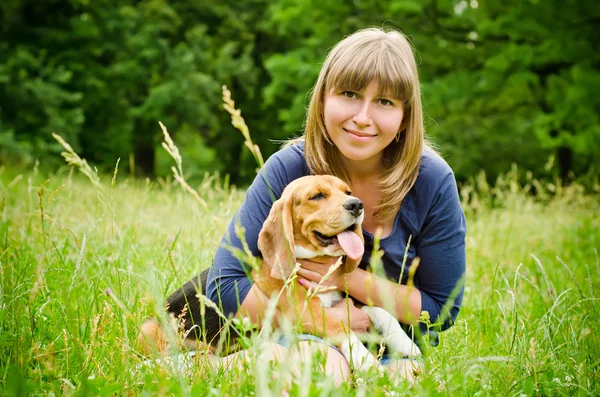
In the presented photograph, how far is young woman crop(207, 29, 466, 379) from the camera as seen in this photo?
2.68 metres

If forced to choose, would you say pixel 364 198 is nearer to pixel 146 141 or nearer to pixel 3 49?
pixel 3 49

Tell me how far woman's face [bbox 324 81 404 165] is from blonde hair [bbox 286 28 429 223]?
0.17ft

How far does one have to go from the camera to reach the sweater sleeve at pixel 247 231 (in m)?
2.62

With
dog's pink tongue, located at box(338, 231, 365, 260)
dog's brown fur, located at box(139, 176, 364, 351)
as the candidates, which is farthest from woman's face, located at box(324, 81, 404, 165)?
dog's pink tongue, located at box(338, 231, 365, 260)

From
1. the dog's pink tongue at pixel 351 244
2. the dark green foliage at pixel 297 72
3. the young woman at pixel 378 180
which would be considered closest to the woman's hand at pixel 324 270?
the young woman at pixel 378 180

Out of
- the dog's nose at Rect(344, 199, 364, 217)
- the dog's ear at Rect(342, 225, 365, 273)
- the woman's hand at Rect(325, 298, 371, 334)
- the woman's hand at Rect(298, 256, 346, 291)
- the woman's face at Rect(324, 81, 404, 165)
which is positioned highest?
the woman's face at Rect(324, 81, 404, 165)

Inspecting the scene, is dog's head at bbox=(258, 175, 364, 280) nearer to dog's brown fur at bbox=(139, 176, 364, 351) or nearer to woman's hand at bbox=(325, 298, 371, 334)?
dog's brown fur at bbox=(139, 176, 364, 351)

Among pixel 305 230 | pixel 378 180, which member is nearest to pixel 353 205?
pixel 305 230

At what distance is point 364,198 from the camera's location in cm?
297

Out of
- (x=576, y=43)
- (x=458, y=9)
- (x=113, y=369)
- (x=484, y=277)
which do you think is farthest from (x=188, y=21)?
(x=113, y=369)

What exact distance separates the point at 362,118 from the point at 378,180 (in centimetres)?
40

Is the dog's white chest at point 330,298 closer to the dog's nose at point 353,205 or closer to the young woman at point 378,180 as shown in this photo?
the young woman at point 378,180

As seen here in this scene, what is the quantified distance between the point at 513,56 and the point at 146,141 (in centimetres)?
1271

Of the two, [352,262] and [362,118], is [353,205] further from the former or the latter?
[362,118]
